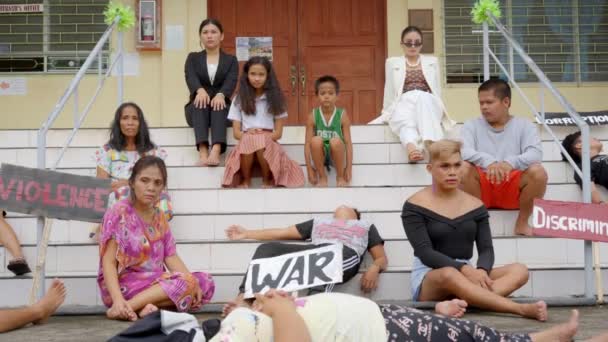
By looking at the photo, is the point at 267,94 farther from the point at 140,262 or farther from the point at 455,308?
the point at 455,308

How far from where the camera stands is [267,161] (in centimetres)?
725

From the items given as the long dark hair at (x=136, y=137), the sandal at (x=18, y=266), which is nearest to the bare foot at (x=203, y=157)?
the long dark hair at (x=136, y=137)

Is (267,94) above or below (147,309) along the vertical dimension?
above

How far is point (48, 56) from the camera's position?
10.5 meters

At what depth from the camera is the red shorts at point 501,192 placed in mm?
6512

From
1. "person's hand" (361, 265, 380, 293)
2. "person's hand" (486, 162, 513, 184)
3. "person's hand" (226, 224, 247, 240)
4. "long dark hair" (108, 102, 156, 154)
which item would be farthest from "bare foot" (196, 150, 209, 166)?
"person's hand" (486, 162, 513, 184)

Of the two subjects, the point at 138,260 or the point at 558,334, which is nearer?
the point at 558,334

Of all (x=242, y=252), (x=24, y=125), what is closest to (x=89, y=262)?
(x=242, y=252)

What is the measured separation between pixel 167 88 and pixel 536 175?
498 cm

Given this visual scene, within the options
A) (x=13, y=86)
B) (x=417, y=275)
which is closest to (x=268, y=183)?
(x=417, y=275)

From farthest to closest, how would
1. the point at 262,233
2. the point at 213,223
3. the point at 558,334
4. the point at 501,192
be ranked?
the point at 213,223 → the point at 501,192 → the point at 262,233 → the point at 558,334

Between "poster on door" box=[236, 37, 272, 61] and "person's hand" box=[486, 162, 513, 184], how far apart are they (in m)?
4.56

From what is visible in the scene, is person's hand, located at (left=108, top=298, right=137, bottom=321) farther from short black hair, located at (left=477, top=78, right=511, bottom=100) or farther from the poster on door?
the poster on door

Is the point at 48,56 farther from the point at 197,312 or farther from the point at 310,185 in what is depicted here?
the point at 197,312
